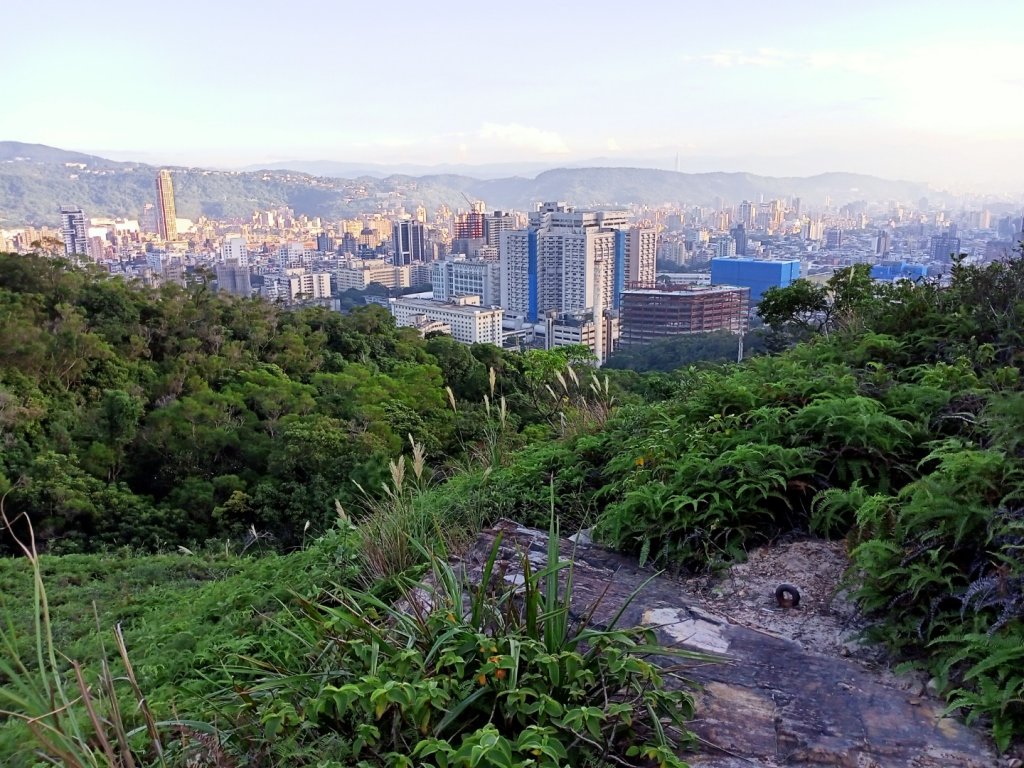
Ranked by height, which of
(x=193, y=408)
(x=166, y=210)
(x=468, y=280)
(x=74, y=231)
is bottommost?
(x=468, y=280)

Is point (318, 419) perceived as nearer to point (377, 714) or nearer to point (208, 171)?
point (377, 714)

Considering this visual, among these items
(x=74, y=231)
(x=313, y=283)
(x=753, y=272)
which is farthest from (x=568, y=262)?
(x=74, y=231)

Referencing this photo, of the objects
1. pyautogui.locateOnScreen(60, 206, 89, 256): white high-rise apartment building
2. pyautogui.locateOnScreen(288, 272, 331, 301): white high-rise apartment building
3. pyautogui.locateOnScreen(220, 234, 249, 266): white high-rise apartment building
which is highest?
pyautogui.locateOnScreen(60, 206, 89, 256): white high-rise apartment building

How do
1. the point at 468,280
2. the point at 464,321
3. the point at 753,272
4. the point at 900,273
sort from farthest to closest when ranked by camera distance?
the point at 468,280
the point at 753,272
the point at 464,321
the point at 900,273

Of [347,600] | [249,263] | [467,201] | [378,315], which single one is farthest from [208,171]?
[347,600]

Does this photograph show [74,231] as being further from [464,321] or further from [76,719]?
[76,719]

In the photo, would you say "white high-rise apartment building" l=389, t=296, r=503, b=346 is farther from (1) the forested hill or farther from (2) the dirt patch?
(2) the dirt patch

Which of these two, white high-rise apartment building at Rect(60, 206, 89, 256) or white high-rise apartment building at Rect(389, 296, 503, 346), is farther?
white high-rise apartment building at Rect(60, 206, 89, 256)

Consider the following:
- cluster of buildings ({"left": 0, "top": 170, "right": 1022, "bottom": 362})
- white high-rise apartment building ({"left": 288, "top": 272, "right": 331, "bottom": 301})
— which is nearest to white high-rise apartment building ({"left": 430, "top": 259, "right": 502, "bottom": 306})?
cluster of buildings ({"left": 0, "top": 170, "right": 1022, "bottom": 362})

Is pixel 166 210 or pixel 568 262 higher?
pixel 166 210
